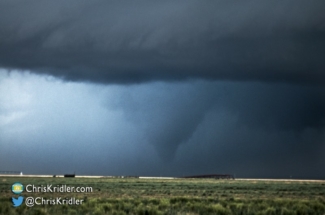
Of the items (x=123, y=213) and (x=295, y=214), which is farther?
(x=295, y=214)

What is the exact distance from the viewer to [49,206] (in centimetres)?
2644

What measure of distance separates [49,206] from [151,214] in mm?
8198

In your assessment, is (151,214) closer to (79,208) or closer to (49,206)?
(79,208)

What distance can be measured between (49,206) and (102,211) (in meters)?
5.19

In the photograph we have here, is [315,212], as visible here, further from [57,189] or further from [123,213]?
[57,189]

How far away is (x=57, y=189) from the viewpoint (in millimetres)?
47438

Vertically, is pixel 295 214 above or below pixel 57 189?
below

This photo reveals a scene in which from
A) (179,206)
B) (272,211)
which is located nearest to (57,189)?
(179,206)

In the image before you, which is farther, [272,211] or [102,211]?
[272,211]

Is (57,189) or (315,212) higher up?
(57,189)

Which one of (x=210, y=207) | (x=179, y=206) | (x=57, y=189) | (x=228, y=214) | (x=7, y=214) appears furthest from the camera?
(x=57, y=189)

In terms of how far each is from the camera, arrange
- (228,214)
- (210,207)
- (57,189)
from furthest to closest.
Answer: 1. (57,189)
2. (210,207)
3. (228,214)

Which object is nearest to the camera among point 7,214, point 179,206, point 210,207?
point 7,214

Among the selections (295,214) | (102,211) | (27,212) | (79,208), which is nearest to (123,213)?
(102,211)
